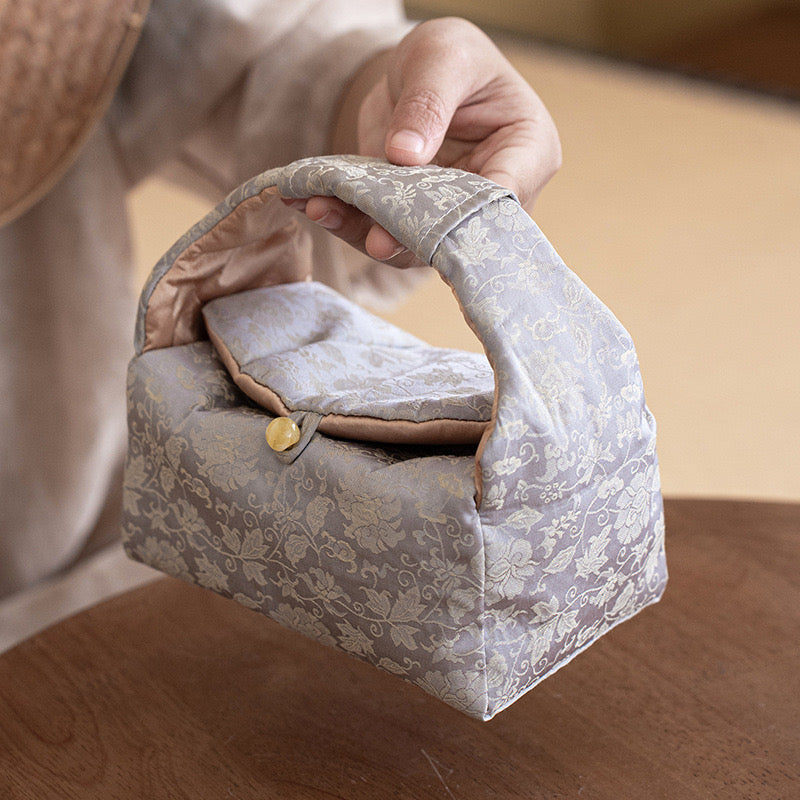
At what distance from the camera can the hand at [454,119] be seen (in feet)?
1.52

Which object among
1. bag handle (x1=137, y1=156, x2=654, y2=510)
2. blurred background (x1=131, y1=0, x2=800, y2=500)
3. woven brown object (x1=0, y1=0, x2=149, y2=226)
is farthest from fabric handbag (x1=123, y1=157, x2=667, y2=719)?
blurred background (x1=131, y1=0, x2=800, y2=500)

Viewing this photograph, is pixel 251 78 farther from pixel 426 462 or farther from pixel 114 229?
pixel 426 462

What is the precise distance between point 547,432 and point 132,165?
514 millimetres

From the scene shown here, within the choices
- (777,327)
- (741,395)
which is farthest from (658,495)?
(777,327)

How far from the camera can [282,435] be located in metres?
0.43

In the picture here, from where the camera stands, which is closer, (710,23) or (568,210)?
(568,210)

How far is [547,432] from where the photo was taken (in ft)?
1.25

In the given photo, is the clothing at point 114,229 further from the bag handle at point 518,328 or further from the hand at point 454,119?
the bag handle at point 518,328

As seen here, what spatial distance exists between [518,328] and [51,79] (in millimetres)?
420

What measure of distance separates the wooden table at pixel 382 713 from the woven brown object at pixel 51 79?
0.30 meters

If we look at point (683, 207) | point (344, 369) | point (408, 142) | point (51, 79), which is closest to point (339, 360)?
point (344, 369)

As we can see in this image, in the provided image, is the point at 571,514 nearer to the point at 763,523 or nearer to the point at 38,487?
the point at 763,523

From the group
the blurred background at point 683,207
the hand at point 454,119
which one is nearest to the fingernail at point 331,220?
the hand at point 454,119

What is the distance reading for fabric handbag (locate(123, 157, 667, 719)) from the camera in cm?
39
